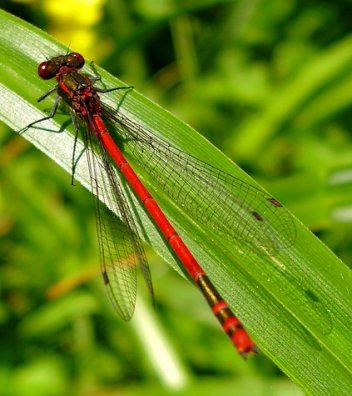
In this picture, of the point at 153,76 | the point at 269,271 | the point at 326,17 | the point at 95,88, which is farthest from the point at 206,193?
the point at 326,17

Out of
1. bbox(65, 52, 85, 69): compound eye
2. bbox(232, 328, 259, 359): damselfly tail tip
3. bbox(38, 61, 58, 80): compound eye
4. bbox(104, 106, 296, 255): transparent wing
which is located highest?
bbox(65, 52, 85, 69): compound eye

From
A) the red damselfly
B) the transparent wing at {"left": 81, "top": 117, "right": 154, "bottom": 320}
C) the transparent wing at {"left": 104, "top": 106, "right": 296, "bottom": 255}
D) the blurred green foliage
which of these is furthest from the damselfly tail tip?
the blurred green foliage

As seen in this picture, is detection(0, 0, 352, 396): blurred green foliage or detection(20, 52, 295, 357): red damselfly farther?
detection(0, 0, 352, 396): blurred green foliage

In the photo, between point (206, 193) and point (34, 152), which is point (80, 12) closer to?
point (34, 152)

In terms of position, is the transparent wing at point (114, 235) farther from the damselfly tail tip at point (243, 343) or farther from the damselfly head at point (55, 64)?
the damselfly tail tip at point (243, 343)

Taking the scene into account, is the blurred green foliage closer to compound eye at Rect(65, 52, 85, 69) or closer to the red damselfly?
the red damselfly

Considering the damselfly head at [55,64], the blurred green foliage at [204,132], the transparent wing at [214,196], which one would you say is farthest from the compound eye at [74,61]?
the blurred green foliage at [204,132]
